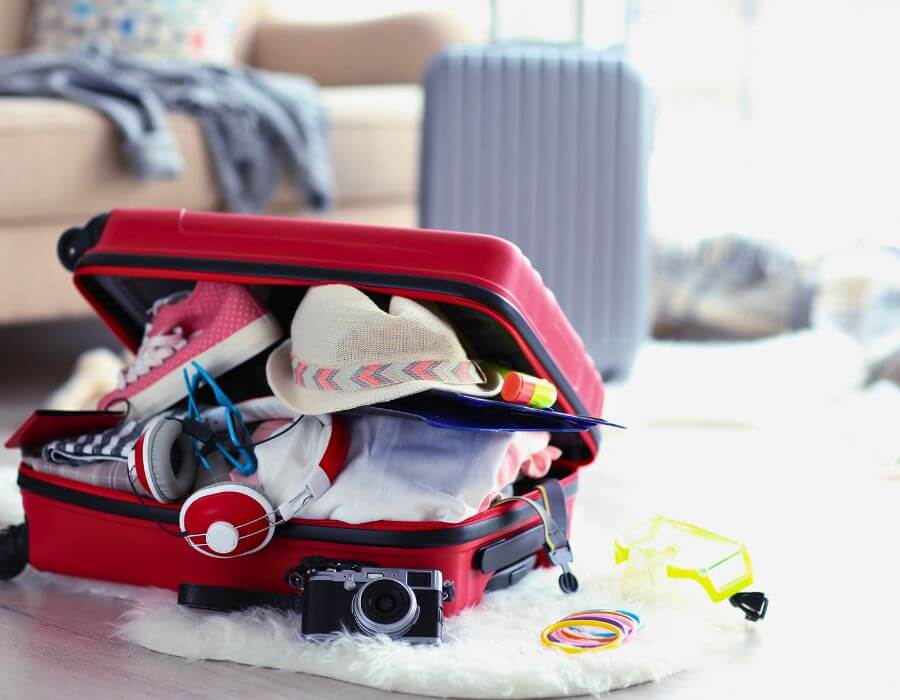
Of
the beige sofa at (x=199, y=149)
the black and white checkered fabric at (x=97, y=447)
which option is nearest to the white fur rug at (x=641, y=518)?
the black and white checkered fabric at (x=97, y=447)

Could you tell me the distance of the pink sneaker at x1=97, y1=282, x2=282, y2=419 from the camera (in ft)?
3.51

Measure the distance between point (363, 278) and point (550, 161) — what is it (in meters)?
0.99

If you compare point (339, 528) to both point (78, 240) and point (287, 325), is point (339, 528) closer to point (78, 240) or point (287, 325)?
point (287, 325)

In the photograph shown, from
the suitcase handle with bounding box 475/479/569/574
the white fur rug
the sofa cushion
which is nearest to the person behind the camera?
the white fur rug

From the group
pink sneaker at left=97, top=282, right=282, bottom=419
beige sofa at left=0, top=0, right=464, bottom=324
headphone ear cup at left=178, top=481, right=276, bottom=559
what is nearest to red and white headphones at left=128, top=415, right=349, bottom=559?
headphone ear cup at left=178, top=481, right=276, bottom=559

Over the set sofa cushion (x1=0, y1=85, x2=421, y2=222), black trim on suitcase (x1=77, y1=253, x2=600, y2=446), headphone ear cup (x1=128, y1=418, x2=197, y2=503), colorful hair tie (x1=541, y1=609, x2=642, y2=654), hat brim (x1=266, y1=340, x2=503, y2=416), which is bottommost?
colorful hair tie (x1=541, y1=609, x2=642, y2=654)

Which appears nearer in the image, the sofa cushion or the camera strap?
the camera strap

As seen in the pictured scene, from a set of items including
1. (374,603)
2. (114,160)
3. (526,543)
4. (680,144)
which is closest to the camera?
(374,603)

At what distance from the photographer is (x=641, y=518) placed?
4.29ft

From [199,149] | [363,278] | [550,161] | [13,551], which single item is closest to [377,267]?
[363,278]

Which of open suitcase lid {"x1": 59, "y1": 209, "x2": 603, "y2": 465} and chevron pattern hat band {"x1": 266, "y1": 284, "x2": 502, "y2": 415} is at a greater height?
open suitcase lid {"x1": 59, "y1": 209, "x2": 603, "y2": 465}

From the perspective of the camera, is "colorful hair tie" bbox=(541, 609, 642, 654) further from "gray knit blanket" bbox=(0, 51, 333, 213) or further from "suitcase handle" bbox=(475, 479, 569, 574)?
"gray knit blanket" bbox=(0, 51, 333, 213)

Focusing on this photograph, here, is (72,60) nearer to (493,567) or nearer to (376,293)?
(376,293)

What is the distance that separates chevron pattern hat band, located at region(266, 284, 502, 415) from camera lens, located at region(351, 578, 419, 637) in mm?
145
